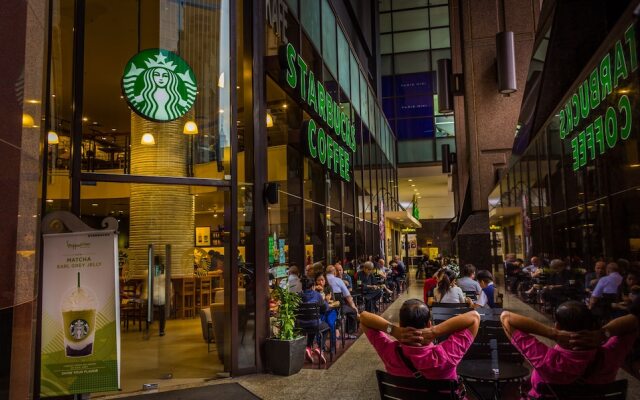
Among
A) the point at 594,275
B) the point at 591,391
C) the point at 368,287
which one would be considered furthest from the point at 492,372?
the point at 368,287

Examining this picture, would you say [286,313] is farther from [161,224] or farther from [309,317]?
[161,224]

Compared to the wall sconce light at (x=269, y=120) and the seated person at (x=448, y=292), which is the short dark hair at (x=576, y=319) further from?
the wall sconce light at (x=269, y=120)

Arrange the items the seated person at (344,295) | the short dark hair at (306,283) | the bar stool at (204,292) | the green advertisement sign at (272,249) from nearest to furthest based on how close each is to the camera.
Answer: the green advertisement sign at (272,249)
the seated person at (344,295)
the short dark hair at (306,283)
the bar stool at (204,292)

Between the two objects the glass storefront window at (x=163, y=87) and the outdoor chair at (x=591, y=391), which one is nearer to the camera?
the outdoor chair at (x=591, y=391)

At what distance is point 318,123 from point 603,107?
8544 millimetres

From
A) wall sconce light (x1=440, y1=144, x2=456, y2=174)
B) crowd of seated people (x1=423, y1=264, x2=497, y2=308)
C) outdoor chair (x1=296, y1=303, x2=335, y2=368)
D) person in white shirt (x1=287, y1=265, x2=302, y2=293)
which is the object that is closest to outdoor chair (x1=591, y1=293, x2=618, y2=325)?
crowd of seated people (x1=423, y1=264, x2=497, y2=308)

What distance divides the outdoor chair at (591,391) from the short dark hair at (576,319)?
34 centimetres

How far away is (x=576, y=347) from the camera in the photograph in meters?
3.06

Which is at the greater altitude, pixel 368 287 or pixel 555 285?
pixel 555 285

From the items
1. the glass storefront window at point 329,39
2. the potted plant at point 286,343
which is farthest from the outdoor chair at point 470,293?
the glass storefront window at point 329,39

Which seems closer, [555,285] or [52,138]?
[52,138]

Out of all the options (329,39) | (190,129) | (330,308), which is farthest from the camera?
(329,39)

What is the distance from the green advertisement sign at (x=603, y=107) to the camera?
3.67m

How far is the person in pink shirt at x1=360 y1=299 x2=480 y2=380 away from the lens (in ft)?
10.5
